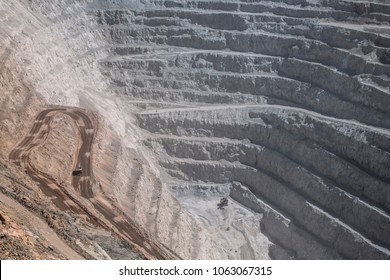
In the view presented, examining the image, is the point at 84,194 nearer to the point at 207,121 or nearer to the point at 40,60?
the point at 40,60

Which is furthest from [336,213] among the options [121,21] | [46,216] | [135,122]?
[121,21]

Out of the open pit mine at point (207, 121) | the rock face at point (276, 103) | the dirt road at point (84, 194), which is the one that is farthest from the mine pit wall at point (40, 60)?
the rock face at point (276, 103)

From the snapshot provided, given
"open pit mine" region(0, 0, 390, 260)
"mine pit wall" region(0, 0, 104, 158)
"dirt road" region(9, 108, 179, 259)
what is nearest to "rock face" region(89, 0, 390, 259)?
"open pit mine" region(0, 0, 390, 260)

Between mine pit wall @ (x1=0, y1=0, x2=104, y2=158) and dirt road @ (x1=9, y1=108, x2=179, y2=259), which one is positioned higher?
mine pit wall @ (x1=0, y1=0, x2=104, y2=158)

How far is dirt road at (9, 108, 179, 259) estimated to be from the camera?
44375 mm

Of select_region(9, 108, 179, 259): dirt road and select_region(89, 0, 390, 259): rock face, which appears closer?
select_region(9, 108, 179, 259): dirt road

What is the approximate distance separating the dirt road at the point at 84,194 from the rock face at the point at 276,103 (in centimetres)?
2142

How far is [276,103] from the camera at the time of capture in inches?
3095

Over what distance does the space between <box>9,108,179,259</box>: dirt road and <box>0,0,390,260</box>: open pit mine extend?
0.62 feet

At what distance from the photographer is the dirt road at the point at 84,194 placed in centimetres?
4438

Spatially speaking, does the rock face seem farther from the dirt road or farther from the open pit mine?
the dirt road

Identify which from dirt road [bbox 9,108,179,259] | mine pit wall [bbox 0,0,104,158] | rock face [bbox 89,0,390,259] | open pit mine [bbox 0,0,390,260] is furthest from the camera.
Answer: rock face [bbox 89,0,390,259]

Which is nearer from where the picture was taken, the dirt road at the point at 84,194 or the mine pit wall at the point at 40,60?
the dirt road at the point at 84,194

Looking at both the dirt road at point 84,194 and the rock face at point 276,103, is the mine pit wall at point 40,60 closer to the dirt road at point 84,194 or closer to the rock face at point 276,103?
the dirt road at point 84,194
